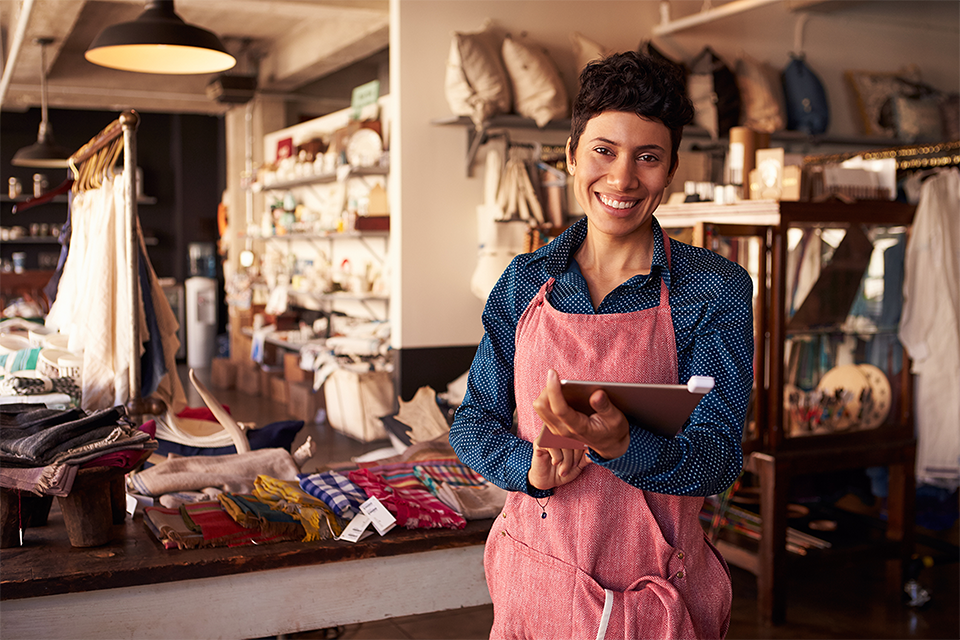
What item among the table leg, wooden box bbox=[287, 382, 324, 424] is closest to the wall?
wooden box bbox=[287, 382, 324, 424]

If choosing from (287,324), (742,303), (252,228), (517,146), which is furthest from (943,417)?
(252,228)

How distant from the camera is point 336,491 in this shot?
7.64 ft

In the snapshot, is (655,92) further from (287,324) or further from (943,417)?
(287,324)

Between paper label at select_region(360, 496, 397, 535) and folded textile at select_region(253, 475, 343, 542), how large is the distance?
83mm

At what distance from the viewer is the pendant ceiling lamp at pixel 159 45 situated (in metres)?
3.40

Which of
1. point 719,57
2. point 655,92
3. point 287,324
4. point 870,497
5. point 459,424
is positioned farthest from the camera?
point 287,324

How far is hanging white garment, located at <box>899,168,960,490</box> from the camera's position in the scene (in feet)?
13.5

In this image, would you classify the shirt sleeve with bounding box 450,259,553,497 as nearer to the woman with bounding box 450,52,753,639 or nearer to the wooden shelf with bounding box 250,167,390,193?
the woman with bounding box 450,52,753,639

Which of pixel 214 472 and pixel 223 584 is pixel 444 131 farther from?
pixel 223 584

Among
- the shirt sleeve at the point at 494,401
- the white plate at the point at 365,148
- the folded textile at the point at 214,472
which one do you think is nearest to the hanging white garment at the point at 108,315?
the folded textile at the point at 214,472

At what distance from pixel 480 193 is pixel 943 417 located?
3.02 m

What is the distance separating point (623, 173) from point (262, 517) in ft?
4.42

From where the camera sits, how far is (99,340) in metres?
2.91

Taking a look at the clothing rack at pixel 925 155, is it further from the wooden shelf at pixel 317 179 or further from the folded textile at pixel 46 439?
the folded textile at pixel 46 439
